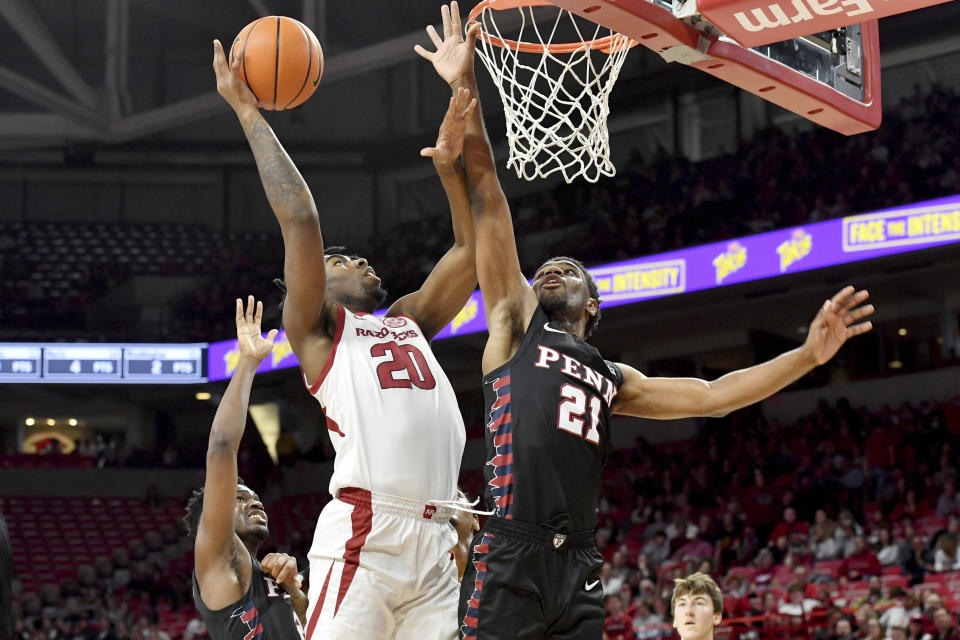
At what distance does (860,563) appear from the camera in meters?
11.1

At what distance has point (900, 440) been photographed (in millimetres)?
13523

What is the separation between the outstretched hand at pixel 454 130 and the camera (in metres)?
3.71

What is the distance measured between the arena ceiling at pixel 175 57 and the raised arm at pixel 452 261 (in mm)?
11512

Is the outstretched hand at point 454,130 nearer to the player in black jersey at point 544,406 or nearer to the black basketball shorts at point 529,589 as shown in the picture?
the player in black jersey at point 544,406

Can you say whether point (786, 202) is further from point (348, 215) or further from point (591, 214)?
point (348, 215)

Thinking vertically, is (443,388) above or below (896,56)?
below

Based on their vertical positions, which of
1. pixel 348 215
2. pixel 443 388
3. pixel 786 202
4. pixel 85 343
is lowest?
pixel 443 388

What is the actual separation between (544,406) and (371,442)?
1.69ft

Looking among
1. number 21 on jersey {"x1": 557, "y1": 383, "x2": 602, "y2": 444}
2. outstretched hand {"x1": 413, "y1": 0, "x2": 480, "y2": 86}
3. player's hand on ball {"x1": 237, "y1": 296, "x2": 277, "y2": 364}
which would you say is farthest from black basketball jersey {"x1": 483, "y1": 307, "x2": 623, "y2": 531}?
player's hand on ball {"x1": 237, "y1": 296, "x2": 277, "y2": 364}

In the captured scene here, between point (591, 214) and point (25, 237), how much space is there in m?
10.5

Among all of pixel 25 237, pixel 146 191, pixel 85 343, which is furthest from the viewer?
pixel 146 191

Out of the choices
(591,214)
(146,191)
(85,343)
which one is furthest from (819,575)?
(146,191)

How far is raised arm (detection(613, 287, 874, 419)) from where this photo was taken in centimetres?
373

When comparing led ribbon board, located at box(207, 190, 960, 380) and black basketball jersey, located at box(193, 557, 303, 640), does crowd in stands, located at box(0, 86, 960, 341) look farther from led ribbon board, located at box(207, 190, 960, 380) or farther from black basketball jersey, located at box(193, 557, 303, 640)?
black basketball jersey, located at box(193, 557, 303, 640)
